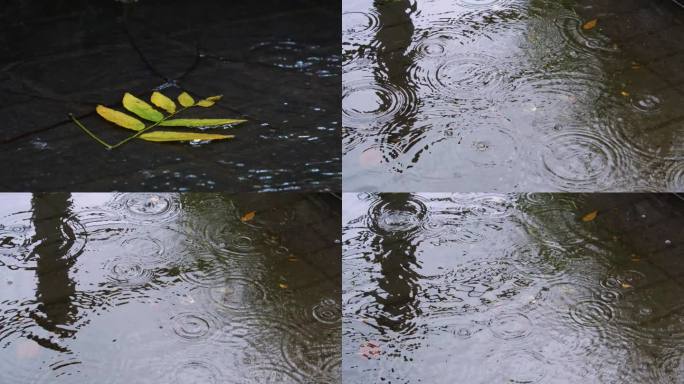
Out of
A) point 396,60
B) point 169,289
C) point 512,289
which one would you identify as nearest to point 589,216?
point 512,289

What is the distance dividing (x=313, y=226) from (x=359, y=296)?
12.2 inches

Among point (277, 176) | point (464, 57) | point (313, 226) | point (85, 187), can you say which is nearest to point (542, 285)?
point (313, 226)

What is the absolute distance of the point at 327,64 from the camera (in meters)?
3.44

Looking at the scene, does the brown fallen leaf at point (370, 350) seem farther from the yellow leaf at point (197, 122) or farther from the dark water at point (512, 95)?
the yellow leaf at point (197, 122)

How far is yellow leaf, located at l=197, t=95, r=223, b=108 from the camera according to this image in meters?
3.23

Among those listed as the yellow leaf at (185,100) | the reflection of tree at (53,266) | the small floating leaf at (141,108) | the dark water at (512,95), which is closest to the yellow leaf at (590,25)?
the dark water at (512,95)

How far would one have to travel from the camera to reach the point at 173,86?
10.9 ft

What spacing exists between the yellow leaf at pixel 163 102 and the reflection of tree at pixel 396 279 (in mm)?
867

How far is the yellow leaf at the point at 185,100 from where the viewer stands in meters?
3.23

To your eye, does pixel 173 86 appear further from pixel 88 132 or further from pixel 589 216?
pixel 589 216

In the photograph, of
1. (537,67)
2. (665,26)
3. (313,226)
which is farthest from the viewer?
(665,26)

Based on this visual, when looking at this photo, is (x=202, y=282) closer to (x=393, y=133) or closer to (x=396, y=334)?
(x=396, y=334)

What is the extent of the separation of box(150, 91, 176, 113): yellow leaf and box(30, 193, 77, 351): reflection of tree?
19.7 inches

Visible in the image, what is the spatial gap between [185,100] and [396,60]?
77 centimetres
